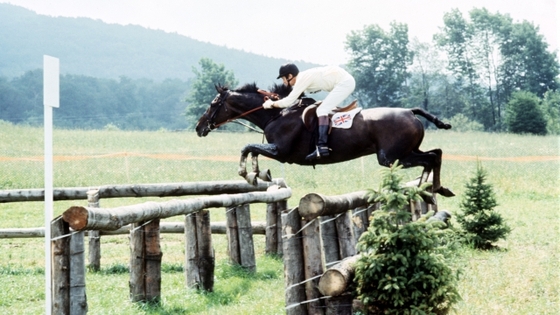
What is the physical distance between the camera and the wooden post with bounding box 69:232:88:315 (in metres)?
5.12

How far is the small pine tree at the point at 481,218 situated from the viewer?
10.7 meters

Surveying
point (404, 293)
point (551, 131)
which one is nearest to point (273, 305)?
point (404, 293)

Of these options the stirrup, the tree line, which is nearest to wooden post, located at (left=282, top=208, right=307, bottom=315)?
the stirrup

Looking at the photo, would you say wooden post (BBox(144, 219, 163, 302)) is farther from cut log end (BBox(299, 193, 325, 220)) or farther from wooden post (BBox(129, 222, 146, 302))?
cut log end (BBox(299, 193, 325, 220))

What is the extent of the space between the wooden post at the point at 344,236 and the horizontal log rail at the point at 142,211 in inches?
68.7

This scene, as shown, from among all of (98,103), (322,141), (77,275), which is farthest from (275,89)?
(98,103)

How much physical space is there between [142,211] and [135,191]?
368 cm

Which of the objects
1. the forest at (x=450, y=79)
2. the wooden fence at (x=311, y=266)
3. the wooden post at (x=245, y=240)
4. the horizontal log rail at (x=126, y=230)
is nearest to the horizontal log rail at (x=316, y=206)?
the wooden fence at (x=311, y=266)

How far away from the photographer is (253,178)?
739cm

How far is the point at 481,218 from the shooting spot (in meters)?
10.9

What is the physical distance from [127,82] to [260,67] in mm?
46873

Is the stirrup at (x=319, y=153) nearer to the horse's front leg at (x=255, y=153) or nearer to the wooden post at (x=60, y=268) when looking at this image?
the horse's front leg at (x=255, y=153)

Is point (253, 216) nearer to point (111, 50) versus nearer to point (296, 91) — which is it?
point (296, 91)

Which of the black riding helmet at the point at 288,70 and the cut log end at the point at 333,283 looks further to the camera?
the black riding helmet at the point at 288,70
